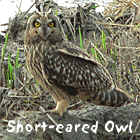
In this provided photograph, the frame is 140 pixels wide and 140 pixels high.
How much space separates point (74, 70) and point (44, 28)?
0.55m

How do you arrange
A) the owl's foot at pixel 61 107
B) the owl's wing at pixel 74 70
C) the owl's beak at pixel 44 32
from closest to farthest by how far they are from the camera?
the owl's beak at pixel 44 32, the owl's wing at pixel 74 70, the owl's foot at pixel 61 107

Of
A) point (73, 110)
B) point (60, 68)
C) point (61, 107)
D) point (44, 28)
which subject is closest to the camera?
point (44, 28)

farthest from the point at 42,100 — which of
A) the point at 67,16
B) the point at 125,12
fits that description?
the point at 125,12

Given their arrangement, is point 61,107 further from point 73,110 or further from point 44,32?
point 44,32

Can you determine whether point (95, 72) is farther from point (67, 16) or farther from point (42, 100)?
point (67, 16)

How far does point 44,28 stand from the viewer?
3.05 meters

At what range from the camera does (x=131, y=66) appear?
419 cm

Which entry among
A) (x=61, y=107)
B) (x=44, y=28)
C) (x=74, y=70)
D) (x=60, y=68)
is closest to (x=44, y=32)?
(x=44, y=28)

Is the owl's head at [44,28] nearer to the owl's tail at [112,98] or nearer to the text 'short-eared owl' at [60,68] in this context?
the text 'short-eared owl' at [60,68]

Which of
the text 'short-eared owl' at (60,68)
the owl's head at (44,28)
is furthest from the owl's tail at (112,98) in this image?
the owl's head at (44,28)

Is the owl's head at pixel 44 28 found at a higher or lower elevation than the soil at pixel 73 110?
higher

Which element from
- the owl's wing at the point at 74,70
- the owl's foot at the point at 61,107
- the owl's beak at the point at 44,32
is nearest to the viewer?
the owl's beak at the point at 44,32

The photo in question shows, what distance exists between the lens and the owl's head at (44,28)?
3057 millimetres

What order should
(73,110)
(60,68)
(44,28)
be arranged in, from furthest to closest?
1. (73,110)
2. (60,68)
3. (44,28)
